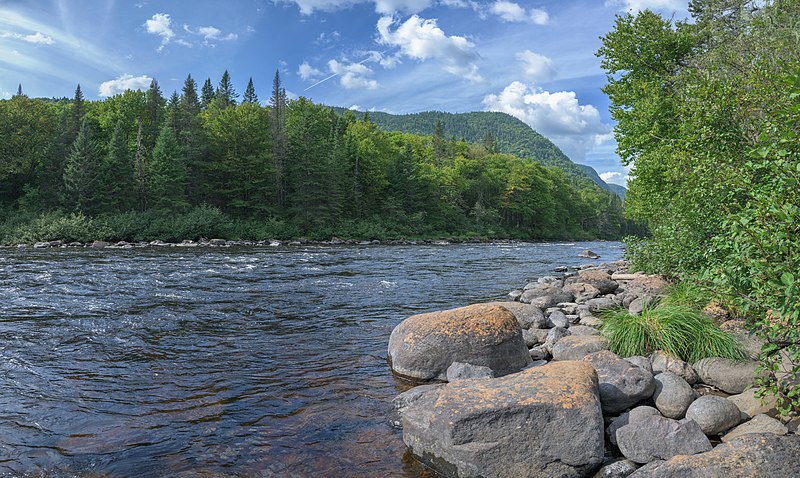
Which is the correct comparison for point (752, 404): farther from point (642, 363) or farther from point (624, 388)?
point (624, 388)

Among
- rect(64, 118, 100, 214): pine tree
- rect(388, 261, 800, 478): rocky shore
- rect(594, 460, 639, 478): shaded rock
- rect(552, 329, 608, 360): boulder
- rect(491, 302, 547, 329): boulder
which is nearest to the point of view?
rect(388, 261, 800, 478): rocky shore

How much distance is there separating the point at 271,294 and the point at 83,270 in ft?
33.8

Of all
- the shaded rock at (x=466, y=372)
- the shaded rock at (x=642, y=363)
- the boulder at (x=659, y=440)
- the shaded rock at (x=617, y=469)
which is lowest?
the shaded rock at (x=617, y=469)

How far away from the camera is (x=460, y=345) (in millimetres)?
7570

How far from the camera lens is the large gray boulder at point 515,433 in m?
4.73

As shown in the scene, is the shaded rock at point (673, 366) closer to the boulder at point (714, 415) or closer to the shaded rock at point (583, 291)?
the boulder at point (714, 415)

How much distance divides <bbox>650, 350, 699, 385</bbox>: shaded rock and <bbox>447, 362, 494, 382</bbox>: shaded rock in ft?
8.11

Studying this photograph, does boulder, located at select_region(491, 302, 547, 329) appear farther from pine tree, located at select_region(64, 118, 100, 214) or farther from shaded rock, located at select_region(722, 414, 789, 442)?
pine tree, located at select_region(64, 118, 100, 214)

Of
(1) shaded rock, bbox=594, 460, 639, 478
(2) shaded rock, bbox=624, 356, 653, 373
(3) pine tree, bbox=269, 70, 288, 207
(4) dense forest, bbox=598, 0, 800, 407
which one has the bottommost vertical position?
(1) shaded rock, bbox=594, 460, 639, 478

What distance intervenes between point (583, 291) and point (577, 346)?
7.32 meters

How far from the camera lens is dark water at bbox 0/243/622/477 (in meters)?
5.17

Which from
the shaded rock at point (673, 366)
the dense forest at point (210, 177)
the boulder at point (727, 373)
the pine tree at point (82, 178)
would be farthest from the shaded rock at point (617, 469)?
the pine tree at point (82, 178)

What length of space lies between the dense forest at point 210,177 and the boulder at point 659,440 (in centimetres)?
4065

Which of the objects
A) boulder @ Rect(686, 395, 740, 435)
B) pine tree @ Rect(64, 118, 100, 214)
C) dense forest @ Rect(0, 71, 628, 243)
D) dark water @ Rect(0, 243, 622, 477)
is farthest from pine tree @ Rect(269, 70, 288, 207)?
boulder @ Rect(686, 395, 740, 435)
